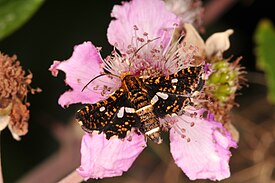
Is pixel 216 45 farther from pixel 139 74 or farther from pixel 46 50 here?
pixel 46 50

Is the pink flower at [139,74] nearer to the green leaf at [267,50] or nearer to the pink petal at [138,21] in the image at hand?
the pink petal at [138,21]

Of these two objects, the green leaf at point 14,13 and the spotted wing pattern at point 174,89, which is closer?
the spotted wing pattern at point 174,89

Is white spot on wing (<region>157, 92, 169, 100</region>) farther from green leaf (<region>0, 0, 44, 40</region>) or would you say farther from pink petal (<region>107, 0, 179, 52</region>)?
green leaf (<region>0, 0, 44, 40</region>)

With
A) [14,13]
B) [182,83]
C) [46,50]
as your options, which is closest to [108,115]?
[182,83]

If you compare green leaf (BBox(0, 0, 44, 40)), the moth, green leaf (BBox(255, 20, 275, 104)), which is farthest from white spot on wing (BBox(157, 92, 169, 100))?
green leaf (BBox(255, 20, 275, 104))

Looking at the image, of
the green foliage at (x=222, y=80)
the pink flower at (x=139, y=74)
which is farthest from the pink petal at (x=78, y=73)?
the green foliage at (x=222, y=80)

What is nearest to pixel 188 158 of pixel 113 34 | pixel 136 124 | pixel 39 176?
pixel 136 124
